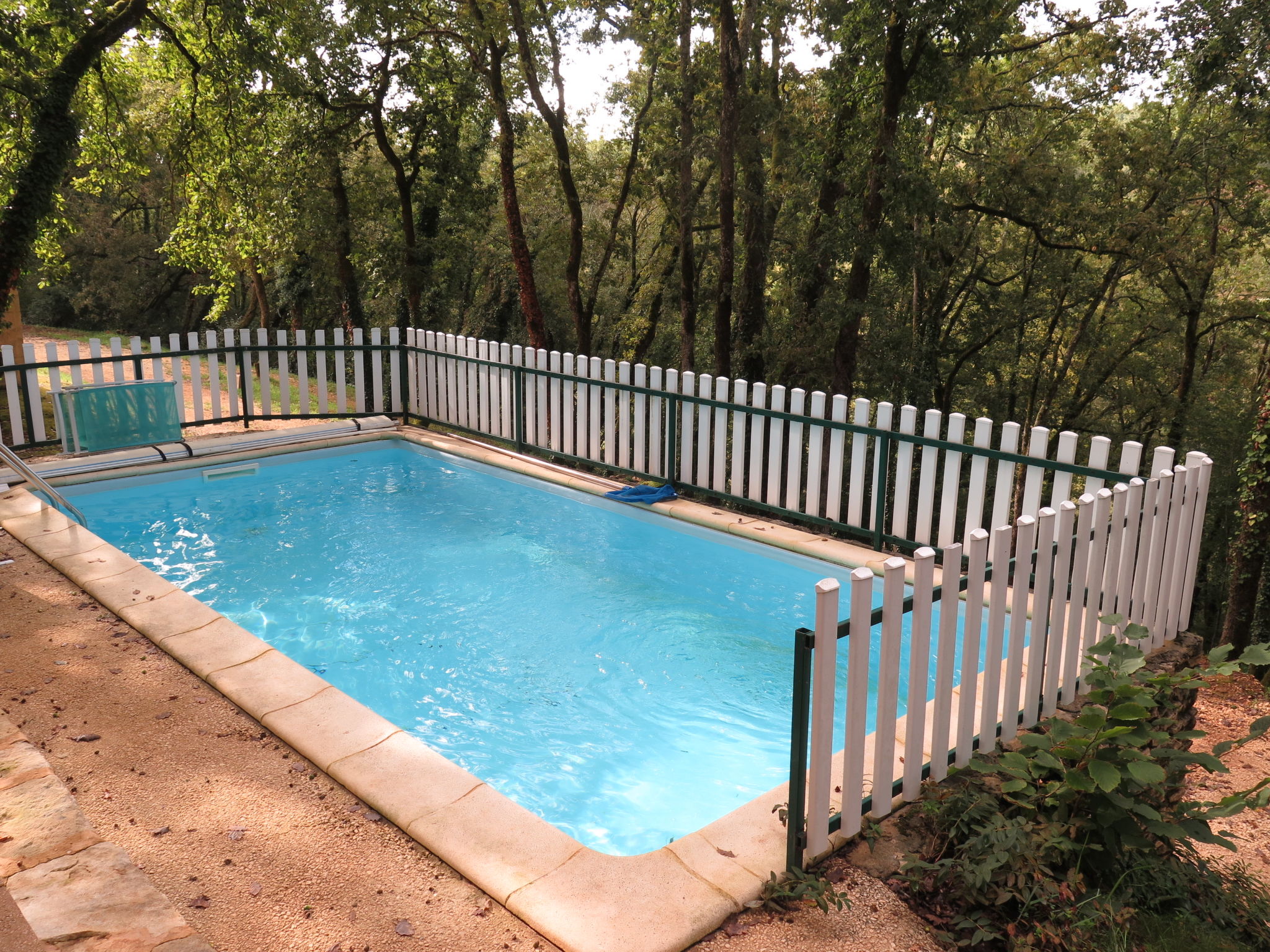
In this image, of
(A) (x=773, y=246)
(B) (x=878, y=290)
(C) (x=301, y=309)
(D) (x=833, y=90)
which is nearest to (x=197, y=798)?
(D) (x=833, y=90)

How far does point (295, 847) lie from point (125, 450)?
807cm

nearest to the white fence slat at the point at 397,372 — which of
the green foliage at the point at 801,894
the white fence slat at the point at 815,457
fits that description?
the white fence slat at the point at 815,457

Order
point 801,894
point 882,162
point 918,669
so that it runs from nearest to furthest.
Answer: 1. point 801,894
2. point 918,669
3. point 882,162

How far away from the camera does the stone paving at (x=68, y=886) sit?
102 inches

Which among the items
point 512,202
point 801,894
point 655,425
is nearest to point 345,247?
point 512,202

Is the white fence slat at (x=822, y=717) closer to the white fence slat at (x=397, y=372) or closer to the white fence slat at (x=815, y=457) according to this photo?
the white fence slat at (x=815, y=457)

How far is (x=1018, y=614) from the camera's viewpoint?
3906mm

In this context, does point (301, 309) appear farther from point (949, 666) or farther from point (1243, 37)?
point (949, 666)

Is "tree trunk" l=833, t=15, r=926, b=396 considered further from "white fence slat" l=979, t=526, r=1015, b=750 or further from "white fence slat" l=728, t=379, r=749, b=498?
"white fence slat" l=979, t=526, r=1015, b=750

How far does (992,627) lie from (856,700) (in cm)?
82

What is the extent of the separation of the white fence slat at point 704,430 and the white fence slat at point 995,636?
14.7ft

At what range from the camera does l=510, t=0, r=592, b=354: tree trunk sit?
13.9 m

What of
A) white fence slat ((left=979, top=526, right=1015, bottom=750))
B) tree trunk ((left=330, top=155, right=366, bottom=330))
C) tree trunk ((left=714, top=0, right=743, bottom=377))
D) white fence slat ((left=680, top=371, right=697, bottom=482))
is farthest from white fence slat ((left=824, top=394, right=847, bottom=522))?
tree trunk ((left=330, top=155, right=366, bottom=330))

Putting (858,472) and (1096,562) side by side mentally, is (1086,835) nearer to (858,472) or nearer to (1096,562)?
(1096,562)
